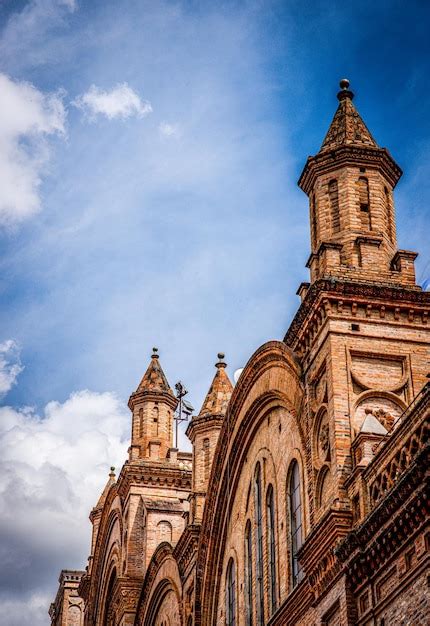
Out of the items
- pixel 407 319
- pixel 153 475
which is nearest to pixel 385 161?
pixel 407 319

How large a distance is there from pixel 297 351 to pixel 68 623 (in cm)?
4592

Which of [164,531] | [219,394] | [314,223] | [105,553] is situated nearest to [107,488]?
[105,553]

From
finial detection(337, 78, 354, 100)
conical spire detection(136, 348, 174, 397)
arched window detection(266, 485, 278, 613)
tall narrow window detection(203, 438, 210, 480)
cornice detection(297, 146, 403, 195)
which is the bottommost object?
arched window detection(266, 485, 278, 613)

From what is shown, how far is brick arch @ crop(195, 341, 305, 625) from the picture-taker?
2864cm

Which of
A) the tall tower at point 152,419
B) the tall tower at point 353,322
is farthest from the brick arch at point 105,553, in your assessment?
the tall tower at point 353,322

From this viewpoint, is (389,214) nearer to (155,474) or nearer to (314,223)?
(314,223)

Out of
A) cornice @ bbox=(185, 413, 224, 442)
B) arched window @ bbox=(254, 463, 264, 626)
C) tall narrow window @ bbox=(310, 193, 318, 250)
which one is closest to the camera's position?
tall narrow window @ bbox=(310, 193, 318, 250)

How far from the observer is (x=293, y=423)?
28.8 metres

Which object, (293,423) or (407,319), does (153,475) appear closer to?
(293,423)

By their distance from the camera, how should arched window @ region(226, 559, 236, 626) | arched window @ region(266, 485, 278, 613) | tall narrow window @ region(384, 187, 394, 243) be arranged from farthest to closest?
arched window @ region(226, 559, 236, 626) → arched window @ region(266, 485, 278, 613) → tall narrow window @ region(384, 187, 394, 243)

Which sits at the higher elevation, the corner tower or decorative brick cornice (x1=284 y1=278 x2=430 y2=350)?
the corner tower

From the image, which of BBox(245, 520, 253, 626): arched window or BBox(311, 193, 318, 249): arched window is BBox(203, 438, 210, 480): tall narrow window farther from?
BBox(311, 193, 318, 249): arched window

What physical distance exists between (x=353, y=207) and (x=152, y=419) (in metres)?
22.8

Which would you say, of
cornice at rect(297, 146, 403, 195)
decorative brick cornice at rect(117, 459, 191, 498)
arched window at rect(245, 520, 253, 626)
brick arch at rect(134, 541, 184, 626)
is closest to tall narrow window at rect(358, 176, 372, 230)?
cornice at rect(297, 146, 403, 195)
